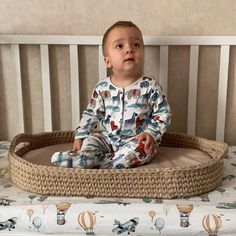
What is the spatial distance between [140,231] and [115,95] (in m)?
0.43

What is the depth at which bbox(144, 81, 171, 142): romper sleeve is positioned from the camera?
116 centimetres

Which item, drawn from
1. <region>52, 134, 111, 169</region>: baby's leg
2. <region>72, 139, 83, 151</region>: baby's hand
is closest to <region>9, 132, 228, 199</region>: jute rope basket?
<region>52, 134, 111, 169</region>: baby's leg

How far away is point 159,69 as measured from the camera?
1.43m

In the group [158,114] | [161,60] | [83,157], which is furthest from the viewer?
[161,60]

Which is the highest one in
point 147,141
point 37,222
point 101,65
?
point 101,65

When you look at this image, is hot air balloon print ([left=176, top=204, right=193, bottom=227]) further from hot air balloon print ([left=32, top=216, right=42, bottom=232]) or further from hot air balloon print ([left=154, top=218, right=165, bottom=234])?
hot air balloon print ([left=32, top=216, right=42, bottom=232])

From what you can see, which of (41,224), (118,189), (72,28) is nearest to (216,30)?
(72,28)

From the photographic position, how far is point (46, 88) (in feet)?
4.71

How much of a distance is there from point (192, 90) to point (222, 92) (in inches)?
3.9

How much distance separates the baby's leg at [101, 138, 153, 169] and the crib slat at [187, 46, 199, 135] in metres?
0.36

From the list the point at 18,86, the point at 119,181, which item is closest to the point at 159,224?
the point at 119,181

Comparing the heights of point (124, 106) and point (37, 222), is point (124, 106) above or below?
above

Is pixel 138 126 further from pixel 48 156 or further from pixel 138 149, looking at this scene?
pixel 48 156

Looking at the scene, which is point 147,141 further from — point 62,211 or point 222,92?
point 222,92
